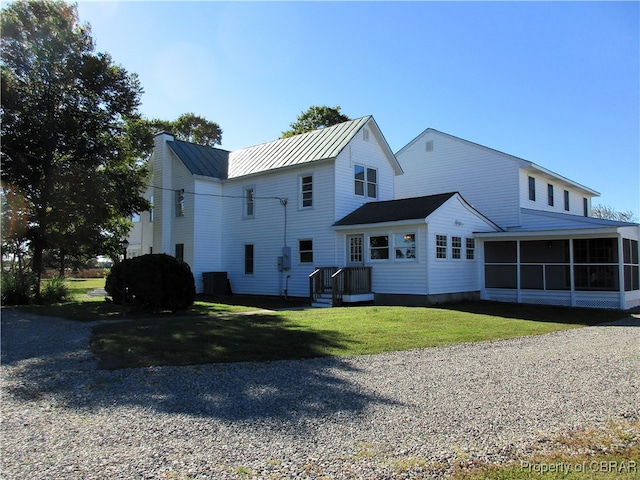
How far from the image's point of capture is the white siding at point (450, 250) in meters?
16.9

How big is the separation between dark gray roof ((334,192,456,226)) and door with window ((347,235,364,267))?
2.41ft

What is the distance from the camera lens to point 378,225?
17.5 m

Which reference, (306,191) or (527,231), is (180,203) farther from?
(527,231)

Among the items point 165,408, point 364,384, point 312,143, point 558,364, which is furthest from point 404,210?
point 165,408

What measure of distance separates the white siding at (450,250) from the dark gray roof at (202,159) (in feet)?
38.2

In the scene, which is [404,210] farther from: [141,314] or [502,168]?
[141,314]

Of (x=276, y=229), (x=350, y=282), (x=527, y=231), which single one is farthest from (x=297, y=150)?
(x=527, y=231)

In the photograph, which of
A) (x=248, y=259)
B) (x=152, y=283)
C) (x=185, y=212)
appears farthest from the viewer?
(x=185, y=212)

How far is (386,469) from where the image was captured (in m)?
3.68

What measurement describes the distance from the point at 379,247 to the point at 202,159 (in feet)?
38.0

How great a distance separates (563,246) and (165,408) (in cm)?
2154

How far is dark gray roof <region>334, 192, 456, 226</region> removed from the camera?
1716 cm

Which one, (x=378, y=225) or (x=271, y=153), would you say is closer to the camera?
(x=378, y=225)

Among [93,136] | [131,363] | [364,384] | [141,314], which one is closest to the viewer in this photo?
[364,384]
